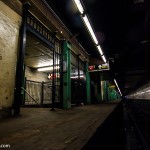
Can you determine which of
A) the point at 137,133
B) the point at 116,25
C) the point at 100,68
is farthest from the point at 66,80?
the point at 100,68

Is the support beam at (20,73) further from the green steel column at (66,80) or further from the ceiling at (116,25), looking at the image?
the green steel column at (66,80)

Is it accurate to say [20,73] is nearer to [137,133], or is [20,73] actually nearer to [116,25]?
[116,25]

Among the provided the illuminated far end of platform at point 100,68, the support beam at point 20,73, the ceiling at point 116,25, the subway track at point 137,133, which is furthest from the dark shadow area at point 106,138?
the illuminated far end of platform at point 100,68

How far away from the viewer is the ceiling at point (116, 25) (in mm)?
5793

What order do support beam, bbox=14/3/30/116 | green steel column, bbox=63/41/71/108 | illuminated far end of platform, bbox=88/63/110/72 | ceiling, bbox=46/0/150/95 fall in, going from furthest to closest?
A: illuminated far end of platform, bbox=88/63/110/72 < green steel column, bbox=63/41/71/108 < ceiling, bbox=46/0/150/95 < support beam, bbox=14/3/30/116

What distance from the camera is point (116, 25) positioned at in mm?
7605

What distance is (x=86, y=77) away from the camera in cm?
1076

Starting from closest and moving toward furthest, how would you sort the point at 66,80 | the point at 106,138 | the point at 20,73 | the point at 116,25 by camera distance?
the point at 106,138 < the point at 20,73 < the point at 66,80 < the point at 116,25

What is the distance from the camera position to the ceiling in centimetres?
579

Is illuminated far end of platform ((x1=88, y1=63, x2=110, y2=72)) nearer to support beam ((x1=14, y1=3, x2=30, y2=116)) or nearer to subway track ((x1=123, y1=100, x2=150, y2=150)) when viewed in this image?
subway track ((x1=123, y1=100, x2=150, y2=150))

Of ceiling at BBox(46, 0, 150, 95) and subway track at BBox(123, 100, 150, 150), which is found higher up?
ceiling at BBox(46, 0, 150, 95)

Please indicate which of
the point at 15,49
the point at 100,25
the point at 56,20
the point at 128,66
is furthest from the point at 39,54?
the point at 128,66

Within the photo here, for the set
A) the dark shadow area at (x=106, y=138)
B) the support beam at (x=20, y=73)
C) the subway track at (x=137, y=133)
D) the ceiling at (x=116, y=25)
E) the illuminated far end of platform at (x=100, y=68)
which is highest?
the ceiling at (x=116, y=25)

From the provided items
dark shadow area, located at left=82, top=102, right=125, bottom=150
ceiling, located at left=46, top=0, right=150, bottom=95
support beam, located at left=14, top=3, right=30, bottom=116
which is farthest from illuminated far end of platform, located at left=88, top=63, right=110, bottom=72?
support beam, located at left=14, top=3, right=30, bottom=116
